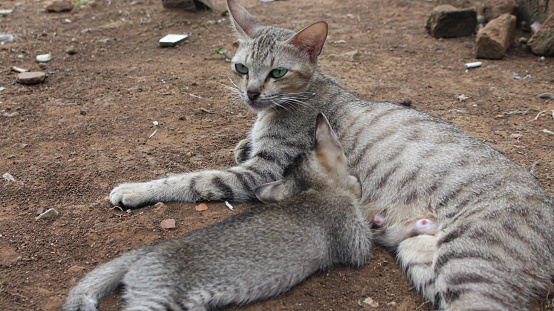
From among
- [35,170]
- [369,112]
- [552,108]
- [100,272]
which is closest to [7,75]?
[35,170]

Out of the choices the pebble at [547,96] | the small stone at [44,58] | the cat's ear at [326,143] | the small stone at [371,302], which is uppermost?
the cat's ear at [326,143]

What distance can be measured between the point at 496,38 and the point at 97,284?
710cm

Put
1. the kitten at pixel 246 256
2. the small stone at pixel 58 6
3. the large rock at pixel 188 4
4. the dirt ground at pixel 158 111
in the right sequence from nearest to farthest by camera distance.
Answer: the kitten at pixel 246 256, the dirt ground at pixel 158 111, the large rock at pixel 188 4, the small stone at pixel 58 6

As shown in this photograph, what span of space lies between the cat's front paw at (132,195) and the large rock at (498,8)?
24.2 ft

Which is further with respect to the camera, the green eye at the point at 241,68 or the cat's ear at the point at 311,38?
the green eye at the point at 241,68

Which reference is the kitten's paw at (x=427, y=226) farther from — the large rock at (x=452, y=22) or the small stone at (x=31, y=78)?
the large rock at (x=452, y=22)

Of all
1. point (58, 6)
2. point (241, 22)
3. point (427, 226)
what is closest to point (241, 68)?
point (241, 22)

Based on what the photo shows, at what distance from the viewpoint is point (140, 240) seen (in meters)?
3.46

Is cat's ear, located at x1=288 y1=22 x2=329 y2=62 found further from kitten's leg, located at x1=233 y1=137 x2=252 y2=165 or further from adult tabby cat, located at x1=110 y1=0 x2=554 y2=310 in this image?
kitten's leg, located at x1=233 y1=137 x2=252 y2=165

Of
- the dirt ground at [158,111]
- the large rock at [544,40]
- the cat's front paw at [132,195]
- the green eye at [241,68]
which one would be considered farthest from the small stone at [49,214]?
the large rock at [544,40]

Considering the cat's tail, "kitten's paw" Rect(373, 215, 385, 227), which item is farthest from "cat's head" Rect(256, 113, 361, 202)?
the cat's tail

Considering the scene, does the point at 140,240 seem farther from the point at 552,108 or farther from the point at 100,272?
the point at 552,108

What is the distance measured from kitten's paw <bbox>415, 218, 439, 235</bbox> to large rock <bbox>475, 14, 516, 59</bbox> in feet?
16.3

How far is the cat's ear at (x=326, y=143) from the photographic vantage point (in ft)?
12.0
